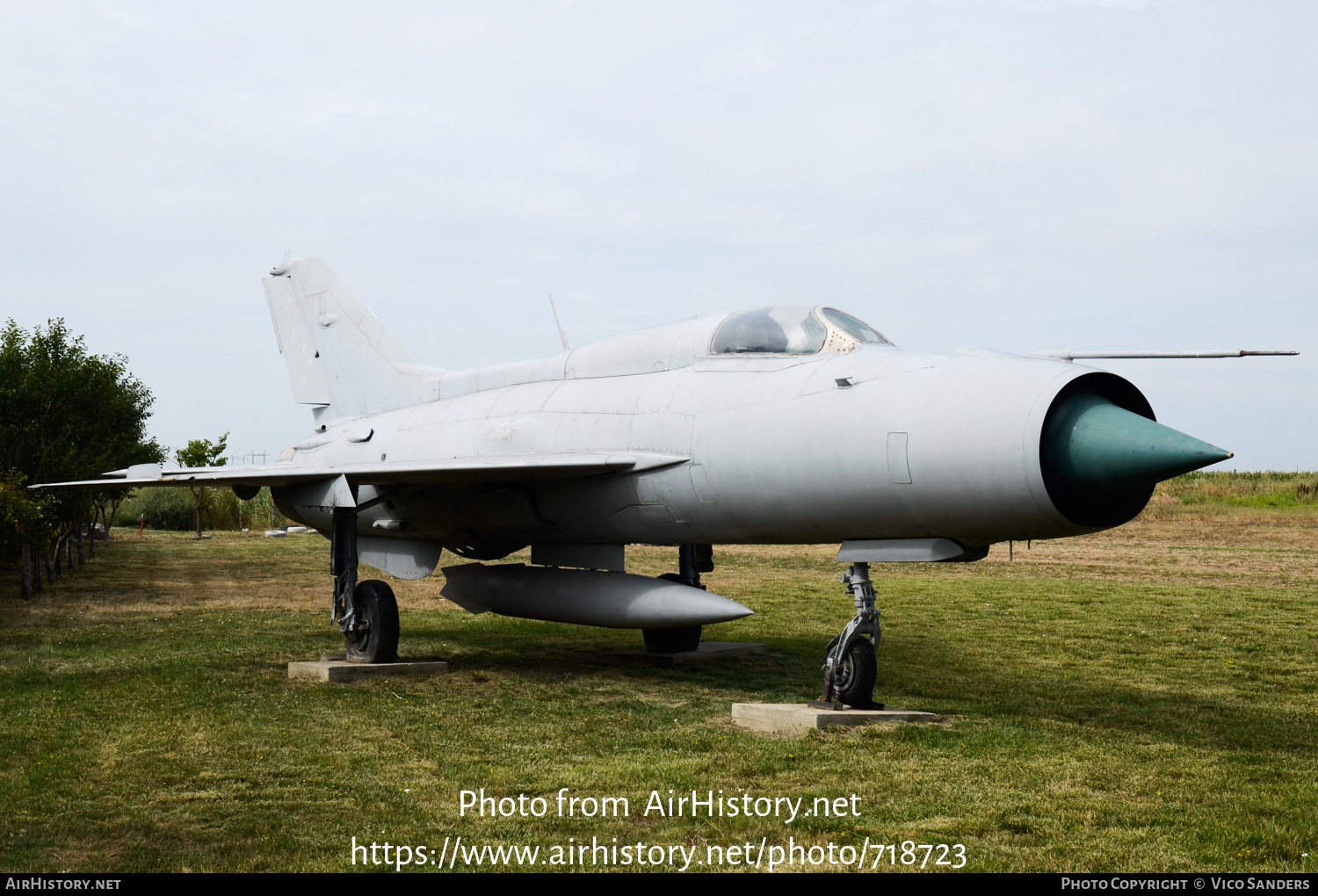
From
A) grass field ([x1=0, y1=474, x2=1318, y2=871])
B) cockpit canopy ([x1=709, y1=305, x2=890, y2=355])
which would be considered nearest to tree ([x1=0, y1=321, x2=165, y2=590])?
grass field ([x1=0, y1=474, x2=1318, y2=871])

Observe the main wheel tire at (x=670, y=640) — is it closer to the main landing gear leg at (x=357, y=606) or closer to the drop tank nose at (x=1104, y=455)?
the main landing gear leg at (x=357, y=606)

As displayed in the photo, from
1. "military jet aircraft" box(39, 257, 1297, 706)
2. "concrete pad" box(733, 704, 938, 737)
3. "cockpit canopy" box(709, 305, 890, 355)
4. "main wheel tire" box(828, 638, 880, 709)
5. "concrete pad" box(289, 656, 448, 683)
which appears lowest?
"concrete pad" box(289, 656, 448, 683)

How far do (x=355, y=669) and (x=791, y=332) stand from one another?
510cm

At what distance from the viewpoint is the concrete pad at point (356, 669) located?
32.2ft

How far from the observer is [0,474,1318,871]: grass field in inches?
196

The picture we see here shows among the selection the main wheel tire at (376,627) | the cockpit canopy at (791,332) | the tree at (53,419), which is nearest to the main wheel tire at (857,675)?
the cockpit canopy at (791,332)

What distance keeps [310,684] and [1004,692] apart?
6161mm

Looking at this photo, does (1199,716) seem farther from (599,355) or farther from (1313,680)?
(599,355)

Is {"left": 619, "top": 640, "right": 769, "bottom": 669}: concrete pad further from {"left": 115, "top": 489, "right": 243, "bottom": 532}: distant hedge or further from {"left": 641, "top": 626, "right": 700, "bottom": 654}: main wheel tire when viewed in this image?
{"left": 115, "top": 489, "right": 243, "bottom": 532}: distant hedge

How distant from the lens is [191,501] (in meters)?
51.5

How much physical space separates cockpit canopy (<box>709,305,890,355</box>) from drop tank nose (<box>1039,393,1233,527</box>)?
192 cm

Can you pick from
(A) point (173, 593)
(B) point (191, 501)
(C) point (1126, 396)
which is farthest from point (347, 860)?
(B) point (191, 501)

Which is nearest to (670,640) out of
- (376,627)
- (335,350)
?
(376,627)

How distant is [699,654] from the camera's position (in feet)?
37.0
